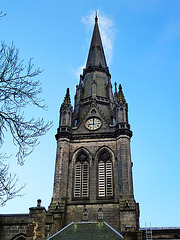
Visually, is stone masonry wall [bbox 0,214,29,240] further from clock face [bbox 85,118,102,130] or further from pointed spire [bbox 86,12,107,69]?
pointed spire [bbox 86,12,107,69]

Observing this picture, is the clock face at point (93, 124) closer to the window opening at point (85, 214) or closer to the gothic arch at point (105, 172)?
the gothic arch at point (105, 172)

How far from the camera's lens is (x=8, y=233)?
24516 mm

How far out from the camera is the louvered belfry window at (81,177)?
29480 millimetres

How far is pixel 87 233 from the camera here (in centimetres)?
2198

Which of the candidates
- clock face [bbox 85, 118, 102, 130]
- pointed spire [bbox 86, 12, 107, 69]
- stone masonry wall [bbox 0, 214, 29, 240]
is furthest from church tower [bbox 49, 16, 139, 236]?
pointed spire [bbox 86, 12, 107, 69]

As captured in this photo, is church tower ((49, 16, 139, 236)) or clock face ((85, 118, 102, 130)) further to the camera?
clock face ((85, 118, 102, 130))

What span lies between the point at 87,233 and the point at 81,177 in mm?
8852

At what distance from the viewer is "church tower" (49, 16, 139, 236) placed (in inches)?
1083

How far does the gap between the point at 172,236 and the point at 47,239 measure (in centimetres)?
1098

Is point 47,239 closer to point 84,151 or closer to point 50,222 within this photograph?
point 50,222

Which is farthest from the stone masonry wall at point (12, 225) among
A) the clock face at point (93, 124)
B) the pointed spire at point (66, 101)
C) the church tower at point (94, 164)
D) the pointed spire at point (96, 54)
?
the pointed spire at point (96, 54)

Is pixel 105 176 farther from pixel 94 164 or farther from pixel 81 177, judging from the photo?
pixel 81 177

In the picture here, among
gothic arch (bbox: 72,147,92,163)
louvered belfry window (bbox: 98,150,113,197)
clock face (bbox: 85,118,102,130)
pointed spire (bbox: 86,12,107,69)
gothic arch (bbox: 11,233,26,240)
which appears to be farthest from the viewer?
pointed spire (bbox: 86,12,107,69)

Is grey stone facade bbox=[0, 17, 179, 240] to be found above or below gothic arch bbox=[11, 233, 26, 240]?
above
